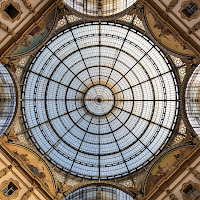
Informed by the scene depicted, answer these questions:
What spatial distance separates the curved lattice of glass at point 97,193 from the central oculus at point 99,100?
765cm

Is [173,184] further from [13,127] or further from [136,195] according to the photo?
[13,127]

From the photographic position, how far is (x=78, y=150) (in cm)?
2241

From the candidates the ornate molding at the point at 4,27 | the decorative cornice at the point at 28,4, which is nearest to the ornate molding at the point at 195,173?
the decorative cornice at the point at 28,4

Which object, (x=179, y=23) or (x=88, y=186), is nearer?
(x=179, y=23)

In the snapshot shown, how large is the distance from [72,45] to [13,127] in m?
9.20

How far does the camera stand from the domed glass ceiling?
64.4 feet

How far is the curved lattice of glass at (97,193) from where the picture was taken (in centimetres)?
1894

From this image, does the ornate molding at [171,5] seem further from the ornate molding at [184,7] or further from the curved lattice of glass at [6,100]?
the curved lattice of glass at [6,100]

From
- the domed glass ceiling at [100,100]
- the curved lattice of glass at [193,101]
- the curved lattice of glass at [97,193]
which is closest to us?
the curved lattice of glass at [193,101]

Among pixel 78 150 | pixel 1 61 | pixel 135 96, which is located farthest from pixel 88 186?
pixel 1 61

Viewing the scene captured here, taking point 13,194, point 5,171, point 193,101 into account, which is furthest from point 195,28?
point 13,194

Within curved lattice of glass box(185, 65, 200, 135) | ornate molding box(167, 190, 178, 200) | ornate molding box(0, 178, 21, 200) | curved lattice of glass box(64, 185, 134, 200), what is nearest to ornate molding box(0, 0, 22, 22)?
ornate molding box(0, 178, 21, 200)

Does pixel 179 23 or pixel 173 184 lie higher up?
pixel 179 23

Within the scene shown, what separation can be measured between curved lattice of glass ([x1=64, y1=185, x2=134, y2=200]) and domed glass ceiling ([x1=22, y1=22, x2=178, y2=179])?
4.68 feet
